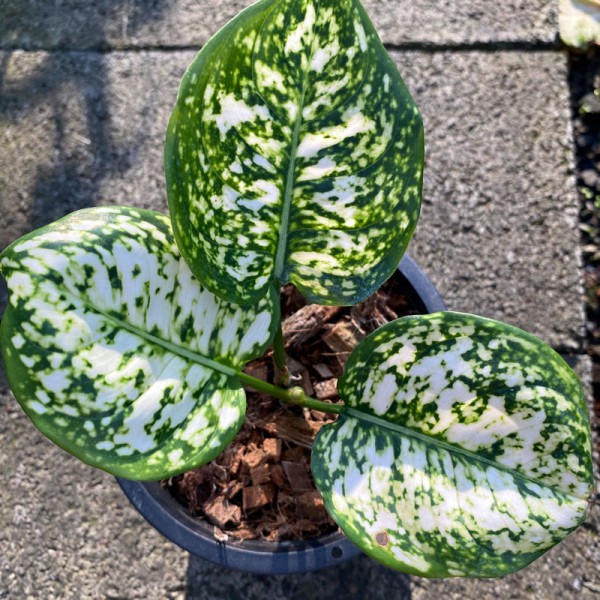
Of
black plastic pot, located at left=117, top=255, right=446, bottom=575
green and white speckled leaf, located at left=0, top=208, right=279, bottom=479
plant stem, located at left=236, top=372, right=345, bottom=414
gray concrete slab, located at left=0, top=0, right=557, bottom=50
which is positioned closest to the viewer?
green and white speckled leaf, located at left=0, top=208, right=279, bottom=479

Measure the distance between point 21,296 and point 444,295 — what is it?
0.90 m

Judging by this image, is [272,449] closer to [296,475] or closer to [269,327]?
[296,475]

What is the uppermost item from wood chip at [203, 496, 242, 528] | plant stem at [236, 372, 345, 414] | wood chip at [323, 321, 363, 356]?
Result: plant stem at [236, 372, 345, 414]

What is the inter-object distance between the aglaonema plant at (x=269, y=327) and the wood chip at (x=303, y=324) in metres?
0.25

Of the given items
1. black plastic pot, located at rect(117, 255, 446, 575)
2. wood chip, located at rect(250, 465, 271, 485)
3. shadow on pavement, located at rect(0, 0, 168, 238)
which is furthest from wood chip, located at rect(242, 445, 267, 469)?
shadow on pavement, located at rect(0, 0, 168, 238)

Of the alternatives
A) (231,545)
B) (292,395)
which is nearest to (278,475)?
(231,545)

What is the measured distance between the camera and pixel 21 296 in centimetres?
56

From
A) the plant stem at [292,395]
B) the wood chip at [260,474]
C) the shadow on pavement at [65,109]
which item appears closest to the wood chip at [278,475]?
the wood chip at [260,474]

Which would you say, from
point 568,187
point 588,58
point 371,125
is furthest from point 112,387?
point 588,58

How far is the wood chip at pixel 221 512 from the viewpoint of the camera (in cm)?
94

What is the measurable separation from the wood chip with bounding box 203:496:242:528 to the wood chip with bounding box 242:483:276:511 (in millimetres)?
16

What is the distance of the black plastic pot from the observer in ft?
2.78

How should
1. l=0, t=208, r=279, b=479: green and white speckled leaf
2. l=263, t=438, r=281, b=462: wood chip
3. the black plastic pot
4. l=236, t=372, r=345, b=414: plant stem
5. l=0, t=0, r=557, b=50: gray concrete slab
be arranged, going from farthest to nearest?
1. l=0, t=0, r=557, b=50: gray concrete slab
2. l=263, t=438, r=281, b=462: wood chip
3. the black plastic pot
4. l=236, t=372, r=345, b=414: plant stem
5. l=0, t=208, r=279, b=479: green and white speckled leaf

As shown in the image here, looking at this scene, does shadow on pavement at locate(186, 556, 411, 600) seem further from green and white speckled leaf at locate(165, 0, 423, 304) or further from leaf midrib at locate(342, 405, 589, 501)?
green and white speckled leaf at locate(165, 0, 423, 304)
